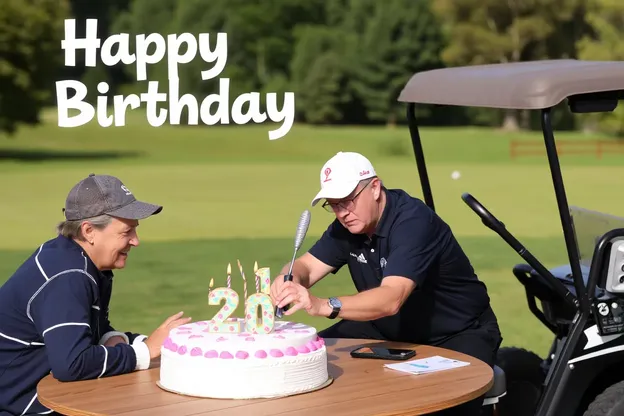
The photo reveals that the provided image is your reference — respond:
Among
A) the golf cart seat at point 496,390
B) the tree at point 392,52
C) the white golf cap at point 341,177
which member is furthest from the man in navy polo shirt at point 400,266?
the tree at point 392,52

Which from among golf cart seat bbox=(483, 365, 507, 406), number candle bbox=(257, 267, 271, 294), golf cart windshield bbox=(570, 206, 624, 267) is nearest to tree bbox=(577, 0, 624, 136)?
golf cart windshield bbox=(570, 206, 624, 267)

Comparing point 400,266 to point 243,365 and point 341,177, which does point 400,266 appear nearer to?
point 341,177

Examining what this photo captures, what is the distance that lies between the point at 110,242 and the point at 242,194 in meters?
23.6

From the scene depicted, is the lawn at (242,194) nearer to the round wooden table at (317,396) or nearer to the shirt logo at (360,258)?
the shirt logo at (360,258)

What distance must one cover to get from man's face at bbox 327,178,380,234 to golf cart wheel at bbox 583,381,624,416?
1157 mm

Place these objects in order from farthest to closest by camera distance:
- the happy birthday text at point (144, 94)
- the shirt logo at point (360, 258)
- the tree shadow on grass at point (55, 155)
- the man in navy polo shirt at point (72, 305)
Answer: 1. the tree shadow on grass at point (55, 155)
2. the happy birthday text at point (144, 94)
3. the shirt logo at point (360, 258)
4. the man in navy polo shirt at point (72, 305)

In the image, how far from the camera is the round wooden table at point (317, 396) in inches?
137

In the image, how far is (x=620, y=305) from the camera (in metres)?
4.51

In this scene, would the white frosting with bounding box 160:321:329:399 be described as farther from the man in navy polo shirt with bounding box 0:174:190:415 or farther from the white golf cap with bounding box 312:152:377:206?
the white golf cap with bounding box 312:152:377:206

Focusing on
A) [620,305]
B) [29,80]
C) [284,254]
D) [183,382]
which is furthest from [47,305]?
[29,80]

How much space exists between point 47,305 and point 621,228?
236 cm

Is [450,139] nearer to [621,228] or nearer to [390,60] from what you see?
[390,60]

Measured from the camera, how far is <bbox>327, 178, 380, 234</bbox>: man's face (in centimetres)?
450

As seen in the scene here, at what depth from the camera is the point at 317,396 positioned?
3.67m
